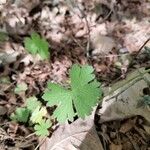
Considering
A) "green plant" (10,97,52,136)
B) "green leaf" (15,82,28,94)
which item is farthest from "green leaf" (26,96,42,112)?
"green leaf" (15,82,28,94)

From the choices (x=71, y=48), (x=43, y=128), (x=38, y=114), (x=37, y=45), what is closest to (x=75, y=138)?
(x=43, y=128)

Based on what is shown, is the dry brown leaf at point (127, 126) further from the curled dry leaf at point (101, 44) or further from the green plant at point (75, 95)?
the curled dry leaf at point (101, 44)

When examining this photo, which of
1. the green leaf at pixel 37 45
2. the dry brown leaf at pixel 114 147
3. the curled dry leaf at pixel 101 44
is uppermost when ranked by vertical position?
the green leaf at pixel 37 45

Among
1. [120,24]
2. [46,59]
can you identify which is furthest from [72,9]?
[46,59]

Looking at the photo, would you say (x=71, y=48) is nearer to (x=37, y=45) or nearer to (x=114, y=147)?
(x=37, y=45)

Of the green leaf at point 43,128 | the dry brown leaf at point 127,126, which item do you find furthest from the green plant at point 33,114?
the dry brown leaf at point 127,126

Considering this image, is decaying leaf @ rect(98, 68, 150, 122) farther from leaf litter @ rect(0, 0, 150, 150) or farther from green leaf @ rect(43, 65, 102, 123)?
green leaf @ rect(43, 65, 102, 123)
